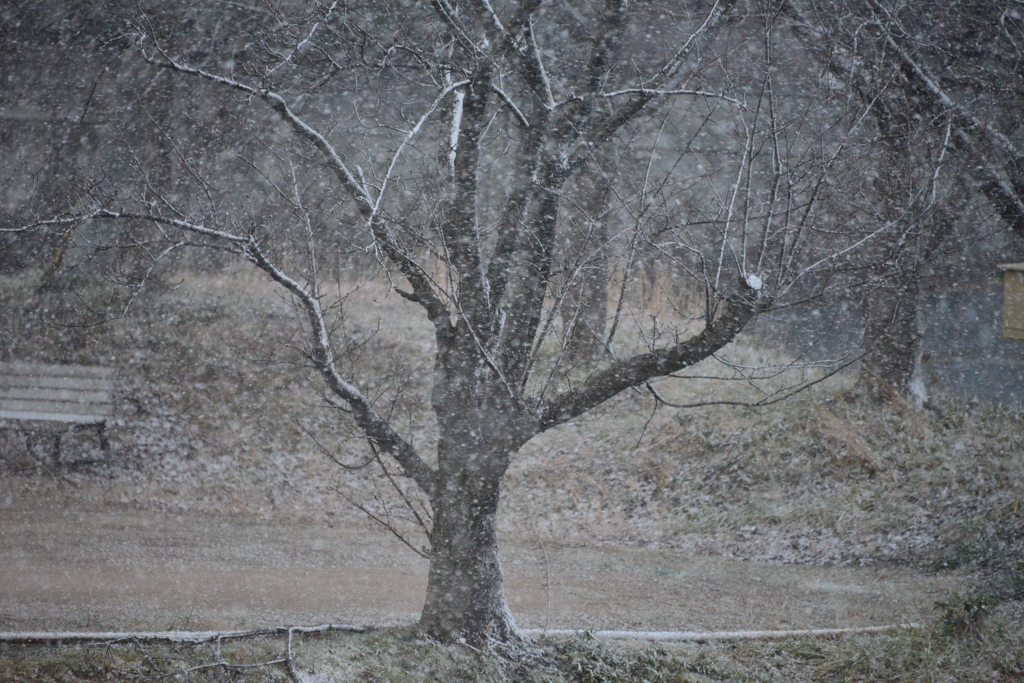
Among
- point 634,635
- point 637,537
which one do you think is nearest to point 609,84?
point 637,537

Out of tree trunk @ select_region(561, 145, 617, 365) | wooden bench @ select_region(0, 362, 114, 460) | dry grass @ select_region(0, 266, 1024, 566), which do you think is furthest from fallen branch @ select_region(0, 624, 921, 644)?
wooden bench @ select_region(0, 362, 114, 460)

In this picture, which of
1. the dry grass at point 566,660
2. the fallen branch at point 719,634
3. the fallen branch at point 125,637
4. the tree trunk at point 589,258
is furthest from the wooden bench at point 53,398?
the fallen branch at point 719,634

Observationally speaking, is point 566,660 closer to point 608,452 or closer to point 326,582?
point 326,582

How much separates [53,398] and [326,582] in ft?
7.56

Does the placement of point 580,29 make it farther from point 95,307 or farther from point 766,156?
point 95,307

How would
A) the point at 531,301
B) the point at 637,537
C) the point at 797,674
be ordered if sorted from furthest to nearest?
the point at 637,537 < the point at 797,674 < the point at 531,301

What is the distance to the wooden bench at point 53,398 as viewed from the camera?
15.8 ft

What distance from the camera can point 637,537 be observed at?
4309mm

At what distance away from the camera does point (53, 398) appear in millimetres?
4859

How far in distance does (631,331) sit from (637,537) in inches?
57.2

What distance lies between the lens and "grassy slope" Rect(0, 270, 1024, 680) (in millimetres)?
4102

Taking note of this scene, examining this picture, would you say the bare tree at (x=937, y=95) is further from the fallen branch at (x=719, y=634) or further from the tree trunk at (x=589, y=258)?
the fallen branch at (x=719, y=634)

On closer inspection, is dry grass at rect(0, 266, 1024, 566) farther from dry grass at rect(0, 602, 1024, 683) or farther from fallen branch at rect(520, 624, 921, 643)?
dry grass at rect(0, 602, 1024, 683)

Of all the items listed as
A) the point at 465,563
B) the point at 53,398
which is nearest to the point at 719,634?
the point at 465,563
